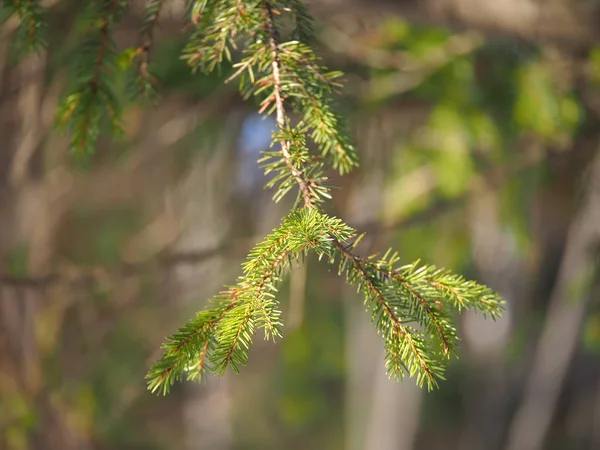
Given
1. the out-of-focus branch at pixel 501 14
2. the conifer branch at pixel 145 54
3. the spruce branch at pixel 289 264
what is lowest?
the spruce branch at pixel 289 264

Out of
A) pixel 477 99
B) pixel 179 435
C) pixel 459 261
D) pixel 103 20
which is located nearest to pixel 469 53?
pixel 477 99

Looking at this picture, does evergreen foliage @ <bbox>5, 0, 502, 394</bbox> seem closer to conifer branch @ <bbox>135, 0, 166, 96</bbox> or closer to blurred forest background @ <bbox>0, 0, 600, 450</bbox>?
conifer branch @ <bbox>135, 0, 166, 96</bbox>

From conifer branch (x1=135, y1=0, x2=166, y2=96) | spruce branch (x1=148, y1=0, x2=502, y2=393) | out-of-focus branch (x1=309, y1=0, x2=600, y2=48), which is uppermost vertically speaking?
out-of-focus branch (x1=309, y1=0, x2=600, y2=48)

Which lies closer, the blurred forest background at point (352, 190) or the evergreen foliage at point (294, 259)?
the evergreen foliage at point (294, 259)

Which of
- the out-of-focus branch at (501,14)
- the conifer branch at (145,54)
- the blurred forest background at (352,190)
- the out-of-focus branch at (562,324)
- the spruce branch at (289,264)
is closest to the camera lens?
the spruce branch at (289,264)

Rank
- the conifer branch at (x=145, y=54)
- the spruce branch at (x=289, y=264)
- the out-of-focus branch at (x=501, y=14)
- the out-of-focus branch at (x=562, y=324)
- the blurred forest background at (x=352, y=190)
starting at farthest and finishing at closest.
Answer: the out-of-focus branch at (x=562, y=324) < the blurred forest background at (x=352, y=190) < the out-of-focus branch at (x=501, y=14) < the conifer branch at (x=145, y=54) < the spruce branch at (x=289, y=264)

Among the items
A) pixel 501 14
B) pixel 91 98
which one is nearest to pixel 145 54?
pixel 91 98

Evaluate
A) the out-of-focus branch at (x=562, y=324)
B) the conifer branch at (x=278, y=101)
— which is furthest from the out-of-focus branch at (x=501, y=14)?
the conifer branch at (x=278, y=101)

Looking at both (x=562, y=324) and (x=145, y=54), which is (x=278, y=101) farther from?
(x=562, y=324)

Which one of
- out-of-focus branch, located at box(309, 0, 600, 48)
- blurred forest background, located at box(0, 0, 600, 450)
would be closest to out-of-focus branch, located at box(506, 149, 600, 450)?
blurred forest background, located at box(0, 0, 600, 450)

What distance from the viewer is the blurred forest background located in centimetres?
136

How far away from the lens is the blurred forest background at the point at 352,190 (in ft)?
4.45

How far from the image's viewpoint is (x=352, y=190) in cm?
186

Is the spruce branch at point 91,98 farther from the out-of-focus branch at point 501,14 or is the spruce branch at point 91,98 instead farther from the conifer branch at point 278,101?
the out-of-focus branch at point 501,14
